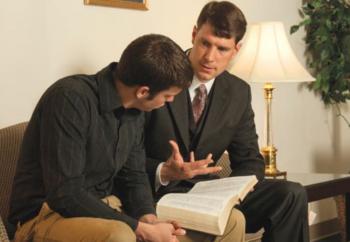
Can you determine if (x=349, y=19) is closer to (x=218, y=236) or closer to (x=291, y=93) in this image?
(x=291, y=93)

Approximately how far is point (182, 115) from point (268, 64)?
72 centimetres

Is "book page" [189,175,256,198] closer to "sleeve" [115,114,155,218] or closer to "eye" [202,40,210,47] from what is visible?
"sleeve" [115,114,155,218]

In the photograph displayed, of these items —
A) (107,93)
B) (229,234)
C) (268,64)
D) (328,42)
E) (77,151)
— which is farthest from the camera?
(328,42)

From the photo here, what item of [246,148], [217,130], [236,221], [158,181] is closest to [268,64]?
[246,148]

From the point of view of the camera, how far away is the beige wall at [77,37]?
221cm

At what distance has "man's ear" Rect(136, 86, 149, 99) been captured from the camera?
1.69m

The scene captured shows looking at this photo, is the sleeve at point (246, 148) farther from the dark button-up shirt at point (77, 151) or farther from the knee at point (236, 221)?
the dark button-up shirt at point (77, 151)

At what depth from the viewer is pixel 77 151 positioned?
5.27 feet

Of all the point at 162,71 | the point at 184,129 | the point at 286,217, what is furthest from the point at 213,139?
the point at 162,71

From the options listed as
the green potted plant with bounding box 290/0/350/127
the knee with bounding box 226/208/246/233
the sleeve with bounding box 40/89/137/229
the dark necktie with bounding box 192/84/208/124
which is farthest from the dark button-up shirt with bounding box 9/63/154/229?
the green potted plant with bounding box 290/0/350/127

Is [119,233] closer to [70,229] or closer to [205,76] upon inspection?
[70,229]

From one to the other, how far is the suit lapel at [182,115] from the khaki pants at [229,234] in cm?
36

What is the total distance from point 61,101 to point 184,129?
0.63 meters

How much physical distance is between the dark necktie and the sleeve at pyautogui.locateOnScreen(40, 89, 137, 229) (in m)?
0.63
